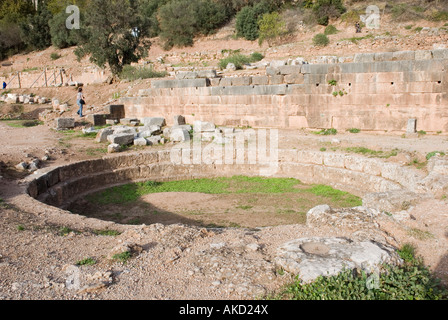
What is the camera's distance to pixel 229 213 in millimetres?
9258

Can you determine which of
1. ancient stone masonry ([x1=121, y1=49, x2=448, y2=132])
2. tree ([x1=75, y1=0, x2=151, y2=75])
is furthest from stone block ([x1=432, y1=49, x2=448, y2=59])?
tree ([x1=75, y1=0, x2=151, y2=75])

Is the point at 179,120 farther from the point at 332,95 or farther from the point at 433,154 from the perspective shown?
the point at 433,154

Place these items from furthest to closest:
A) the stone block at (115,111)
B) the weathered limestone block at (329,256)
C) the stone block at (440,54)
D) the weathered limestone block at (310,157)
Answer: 1. the stone block at (115,111)
2. the stone block at (440,54)
3. the weathered limestone block at (310,157)
4. the weathered limestone block at (329,256)

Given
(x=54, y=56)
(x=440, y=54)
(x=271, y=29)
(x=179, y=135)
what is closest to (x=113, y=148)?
(x=179, y=135)

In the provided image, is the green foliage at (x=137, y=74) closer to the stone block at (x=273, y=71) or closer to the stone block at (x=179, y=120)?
the stone block at (x=179, y=120)

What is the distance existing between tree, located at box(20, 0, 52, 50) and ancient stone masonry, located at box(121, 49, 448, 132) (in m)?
38.7

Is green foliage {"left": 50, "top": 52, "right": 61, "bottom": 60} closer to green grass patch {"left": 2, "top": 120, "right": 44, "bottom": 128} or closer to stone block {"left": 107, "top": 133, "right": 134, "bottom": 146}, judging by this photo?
green grass patch {"left": 2, "top": 120, "right": 44, "bottom": 128}

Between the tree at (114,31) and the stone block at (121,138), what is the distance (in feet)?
40.6

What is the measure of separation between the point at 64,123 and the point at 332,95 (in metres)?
11.1

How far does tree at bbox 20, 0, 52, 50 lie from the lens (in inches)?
1842

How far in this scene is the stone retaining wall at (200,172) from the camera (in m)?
9.68

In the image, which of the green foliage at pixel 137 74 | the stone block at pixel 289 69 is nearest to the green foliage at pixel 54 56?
the green foliage at pixel 137 74
